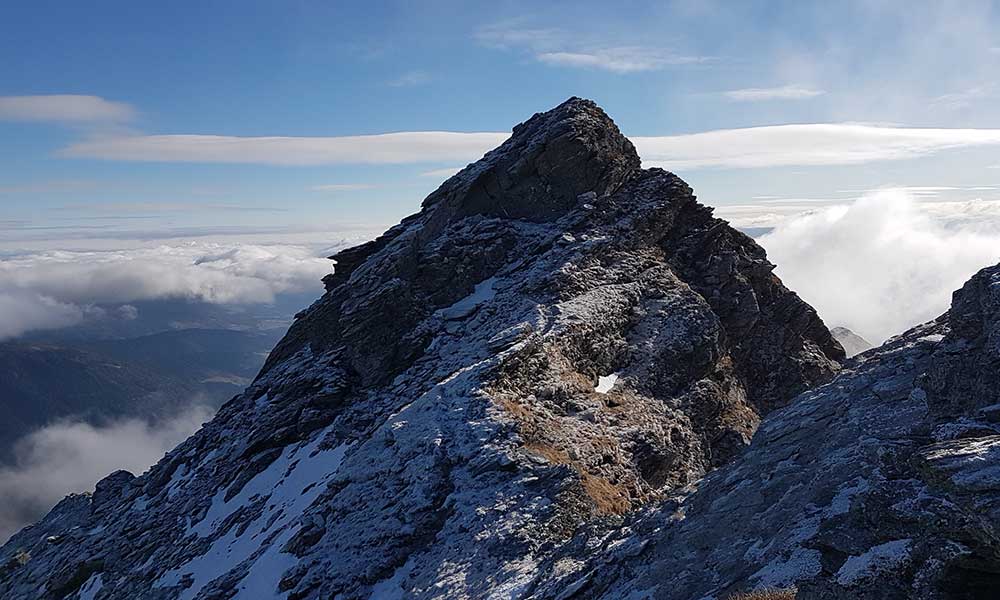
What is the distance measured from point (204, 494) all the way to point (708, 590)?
36.5 metres

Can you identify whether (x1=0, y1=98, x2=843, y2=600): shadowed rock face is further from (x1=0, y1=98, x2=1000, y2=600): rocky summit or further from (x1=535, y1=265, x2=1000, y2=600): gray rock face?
(x1=535, y1=265, x2=1000, y2=600): gray rock face

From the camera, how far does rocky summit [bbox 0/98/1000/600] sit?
1385 centimetres

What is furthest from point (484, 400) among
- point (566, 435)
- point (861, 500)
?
point (861, 500)

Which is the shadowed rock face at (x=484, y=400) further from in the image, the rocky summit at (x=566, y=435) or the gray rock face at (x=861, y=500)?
the gray rock face at (x=861, y=500)

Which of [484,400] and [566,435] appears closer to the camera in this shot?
[566,435]

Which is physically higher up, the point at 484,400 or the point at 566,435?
the point at 484,400

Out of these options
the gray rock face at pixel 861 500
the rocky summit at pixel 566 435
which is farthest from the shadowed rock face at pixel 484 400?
the gray rock face at pixel 861 500

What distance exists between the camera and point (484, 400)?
28.7 m

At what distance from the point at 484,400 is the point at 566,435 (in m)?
4.26

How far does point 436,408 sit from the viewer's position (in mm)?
29672

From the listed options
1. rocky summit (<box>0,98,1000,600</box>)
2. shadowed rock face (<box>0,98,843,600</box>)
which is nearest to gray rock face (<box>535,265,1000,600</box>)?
rocky summit (<box>0,98,1000,600</box>)

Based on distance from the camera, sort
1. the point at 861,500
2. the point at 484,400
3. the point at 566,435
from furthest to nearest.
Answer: the point at 484,400 < the point at 566,435 < the point at 861,500

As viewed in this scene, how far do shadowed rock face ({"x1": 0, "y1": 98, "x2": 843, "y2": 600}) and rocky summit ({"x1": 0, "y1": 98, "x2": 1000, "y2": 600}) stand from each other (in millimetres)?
165

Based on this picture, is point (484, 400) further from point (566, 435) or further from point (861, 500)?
point (861, 500)
